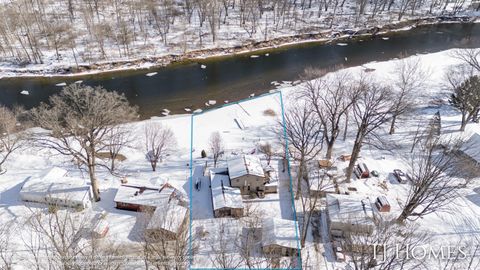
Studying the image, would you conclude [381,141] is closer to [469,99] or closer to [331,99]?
[331,99]

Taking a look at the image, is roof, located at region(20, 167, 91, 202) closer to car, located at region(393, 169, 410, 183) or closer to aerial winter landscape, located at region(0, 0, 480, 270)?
aerial winter landscape, located at region(0, 0, 480, 270)

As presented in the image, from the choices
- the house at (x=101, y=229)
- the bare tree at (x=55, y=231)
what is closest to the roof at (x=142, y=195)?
the house at (x=101, y=229)

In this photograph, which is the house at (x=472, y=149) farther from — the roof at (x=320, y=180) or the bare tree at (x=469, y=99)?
the roof at (x=320, y=180)

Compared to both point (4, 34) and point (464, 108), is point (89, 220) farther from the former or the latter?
point (4, 34)

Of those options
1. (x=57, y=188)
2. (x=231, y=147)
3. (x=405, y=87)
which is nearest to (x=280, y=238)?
(x=231, y=147)

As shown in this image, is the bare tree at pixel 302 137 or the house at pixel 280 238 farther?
the bare tree at pixel 302 137

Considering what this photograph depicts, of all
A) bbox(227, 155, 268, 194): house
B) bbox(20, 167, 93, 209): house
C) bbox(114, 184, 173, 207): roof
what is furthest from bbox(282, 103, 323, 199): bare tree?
bbox(20, 167, 93, 209): house

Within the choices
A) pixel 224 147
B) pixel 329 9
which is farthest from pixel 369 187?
pixel 329 9

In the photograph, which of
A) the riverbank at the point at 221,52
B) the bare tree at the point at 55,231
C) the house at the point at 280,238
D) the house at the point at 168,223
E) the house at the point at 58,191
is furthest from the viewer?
the riverbank at the point at 221,52

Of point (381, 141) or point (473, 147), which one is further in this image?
point (381, 141)
